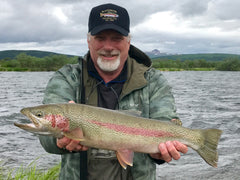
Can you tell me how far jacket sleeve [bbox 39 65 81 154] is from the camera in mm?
3223

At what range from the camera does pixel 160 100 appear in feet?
11.6

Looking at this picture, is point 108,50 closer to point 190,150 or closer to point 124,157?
point 124,157

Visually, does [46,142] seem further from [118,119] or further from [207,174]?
[207,174]

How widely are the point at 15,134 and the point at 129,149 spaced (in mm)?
11109

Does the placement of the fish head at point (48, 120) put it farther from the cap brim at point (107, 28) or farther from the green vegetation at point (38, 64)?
the green vegetation at point (38, 64)

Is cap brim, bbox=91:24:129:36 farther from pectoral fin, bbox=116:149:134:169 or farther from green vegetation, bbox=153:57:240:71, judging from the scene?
green vegetation, bbox=153:57:240:71

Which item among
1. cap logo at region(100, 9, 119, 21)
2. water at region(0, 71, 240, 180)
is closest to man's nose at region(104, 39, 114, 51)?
cap logo at region(100, 9, 119, 21)

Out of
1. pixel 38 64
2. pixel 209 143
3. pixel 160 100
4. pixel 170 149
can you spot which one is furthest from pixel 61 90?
pixel 38 64

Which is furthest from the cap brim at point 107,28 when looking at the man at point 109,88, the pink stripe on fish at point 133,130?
the pink stripe on fish at point 133,130

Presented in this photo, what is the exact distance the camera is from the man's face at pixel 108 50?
3.55 meters

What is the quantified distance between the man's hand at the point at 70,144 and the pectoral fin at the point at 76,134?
5 centimetres

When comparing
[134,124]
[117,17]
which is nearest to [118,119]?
[134,124]

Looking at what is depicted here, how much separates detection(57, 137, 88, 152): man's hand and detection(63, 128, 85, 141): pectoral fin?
46 mm

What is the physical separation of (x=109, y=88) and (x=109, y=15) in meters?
0.95
